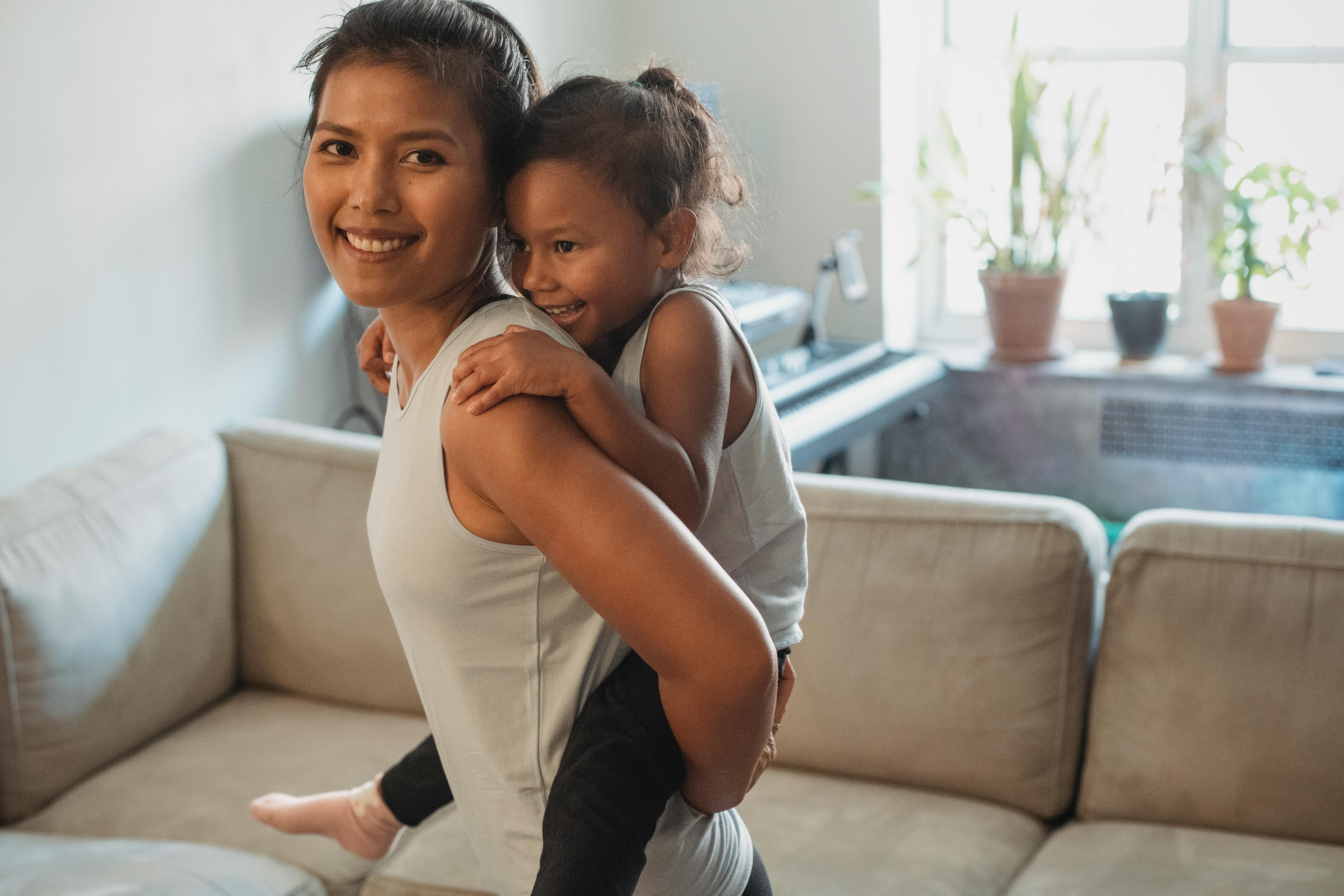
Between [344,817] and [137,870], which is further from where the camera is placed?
[137,870]

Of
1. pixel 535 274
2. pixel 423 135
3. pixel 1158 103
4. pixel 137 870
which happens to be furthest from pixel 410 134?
pixel 1158 103

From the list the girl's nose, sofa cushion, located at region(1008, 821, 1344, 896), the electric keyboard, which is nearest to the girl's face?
the girl's nose

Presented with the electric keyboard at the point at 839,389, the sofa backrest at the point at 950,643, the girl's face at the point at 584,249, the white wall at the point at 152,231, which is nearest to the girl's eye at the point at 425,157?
the girl's face at the point at 584,249

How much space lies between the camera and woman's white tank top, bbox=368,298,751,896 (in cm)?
86

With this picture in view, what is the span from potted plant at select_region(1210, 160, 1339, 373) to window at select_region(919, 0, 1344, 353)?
0.12 meters

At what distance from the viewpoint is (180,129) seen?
2680mm

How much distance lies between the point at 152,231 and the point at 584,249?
1.91 metres

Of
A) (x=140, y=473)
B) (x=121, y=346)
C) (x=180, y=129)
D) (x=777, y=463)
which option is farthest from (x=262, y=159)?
(x=777, y=463)

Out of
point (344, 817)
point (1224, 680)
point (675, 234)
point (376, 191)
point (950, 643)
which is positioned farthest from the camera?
point (950, 643)

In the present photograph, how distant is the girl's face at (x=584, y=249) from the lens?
99 cm

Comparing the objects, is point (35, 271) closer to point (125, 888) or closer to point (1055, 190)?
point (125, 888)

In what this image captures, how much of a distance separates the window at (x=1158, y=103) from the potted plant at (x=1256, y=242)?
117 mm

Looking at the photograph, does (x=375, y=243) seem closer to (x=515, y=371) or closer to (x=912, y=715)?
(x=515, y=371)

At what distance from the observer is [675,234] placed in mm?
1086
